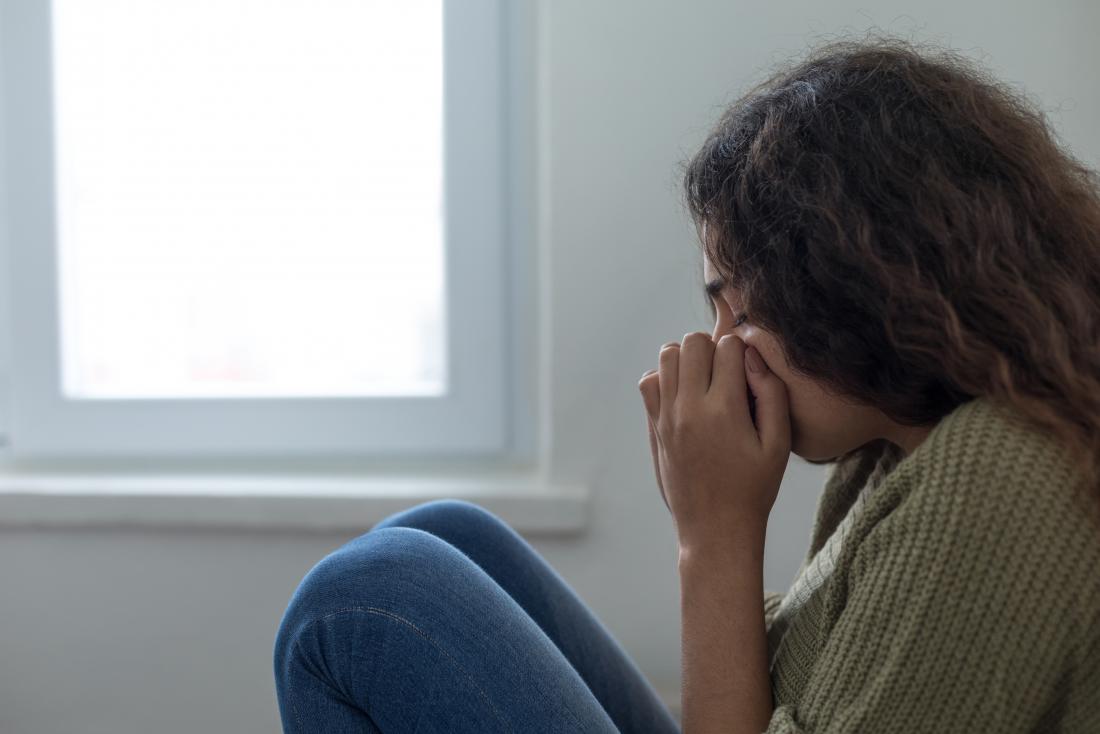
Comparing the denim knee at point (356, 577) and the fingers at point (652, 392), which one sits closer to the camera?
the denim knee at point (356, 577)

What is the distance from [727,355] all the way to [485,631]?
26 cm

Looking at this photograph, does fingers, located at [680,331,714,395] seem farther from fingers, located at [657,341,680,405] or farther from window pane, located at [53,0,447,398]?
window pane, located at [53,0,447,398]

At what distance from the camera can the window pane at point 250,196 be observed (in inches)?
52.7

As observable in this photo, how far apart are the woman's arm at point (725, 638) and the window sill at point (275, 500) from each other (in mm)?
549

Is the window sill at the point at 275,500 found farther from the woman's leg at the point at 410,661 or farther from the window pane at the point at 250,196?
the woman's leg at the point at 410,661

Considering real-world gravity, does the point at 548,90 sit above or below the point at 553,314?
above

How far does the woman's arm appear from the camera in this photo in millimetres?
622

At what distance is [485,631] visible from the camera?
606mm

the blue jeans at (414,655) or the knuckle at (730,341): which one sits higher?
the knuckle at (730,341)

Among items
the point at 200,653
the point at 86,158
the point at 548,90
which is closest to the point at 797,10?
the point at 548,90

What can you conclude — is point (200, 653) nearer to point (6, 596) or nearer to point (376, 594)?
point (6, 596)

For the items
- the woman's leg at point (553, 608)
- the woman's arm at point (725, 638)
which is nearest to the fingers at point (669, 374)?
the woman's arm at point (725, 638)

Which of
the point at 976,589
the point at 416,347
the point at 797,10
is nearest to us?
the point at 976,589

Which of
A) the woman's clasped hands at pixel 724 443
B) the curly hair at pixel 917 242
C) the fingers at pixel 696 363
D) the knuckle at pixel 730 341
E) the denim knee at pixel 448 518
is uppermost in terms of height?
the curly hair at pixel 917 242
